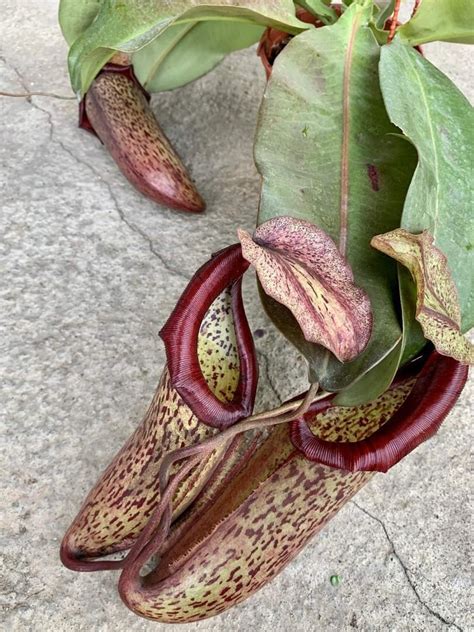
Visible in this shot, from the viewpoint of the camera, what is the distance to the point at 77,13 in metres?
1.09

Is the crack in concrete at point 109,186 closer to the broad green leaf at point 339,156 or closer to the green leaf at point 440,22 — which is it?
the broad green leaf at point 339,156

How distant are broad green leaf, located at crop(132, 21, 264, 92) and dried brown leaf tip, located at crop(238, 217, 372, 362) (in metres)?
0.59

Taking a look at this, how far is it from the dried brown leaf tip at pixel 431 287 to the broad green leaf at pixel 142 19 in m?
0.35

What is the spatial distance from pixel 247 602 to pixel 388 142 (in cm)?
56

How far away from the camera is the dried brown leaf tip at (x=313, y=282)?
0.60 metres

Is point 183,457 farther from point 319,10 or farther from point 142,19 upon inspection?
point 319,10

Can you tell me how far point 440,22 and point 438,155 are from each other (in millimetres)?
253

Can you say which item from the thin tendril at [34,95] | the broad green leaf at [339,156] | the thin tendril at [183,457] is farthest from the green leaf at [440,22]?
the thin tendril at [34,95]

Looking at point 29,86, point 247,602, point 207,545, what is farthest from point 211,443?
point 29,86

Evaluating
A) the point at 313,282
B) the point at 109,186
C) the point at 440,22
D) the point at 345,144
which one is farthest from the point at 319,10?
the point at 313,282

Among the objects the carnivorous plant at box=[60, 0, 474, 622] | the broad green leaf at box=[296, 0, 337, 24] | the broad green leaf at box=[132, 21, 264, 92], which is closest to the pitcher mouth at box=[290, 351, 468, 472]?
the carnivorous plant at box=[60, 0, 474, 622]

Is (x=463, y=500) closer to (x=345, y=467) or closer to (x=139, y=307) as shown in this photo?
(x=345, y=467)

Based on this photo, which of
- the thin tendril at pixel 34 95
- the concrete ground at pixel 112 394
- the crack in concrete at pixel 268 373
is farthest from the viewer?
the thin tendril at pixel 34 95

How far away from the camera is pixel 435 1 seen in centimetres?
90
